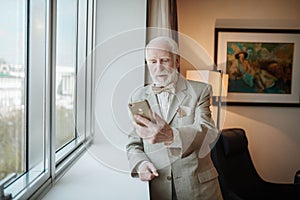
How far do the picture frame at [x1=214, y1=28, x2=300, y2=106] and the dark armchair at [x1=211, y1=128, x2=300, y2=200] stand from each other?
0.63 metres

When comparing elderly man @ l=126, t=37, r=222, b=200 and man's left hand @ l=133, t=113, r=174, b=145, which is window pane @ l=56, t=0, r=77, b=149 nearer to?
elderly man @ l=126, t=37, r=222, b=200

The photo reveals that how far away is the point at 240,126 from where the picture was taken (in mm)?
3229

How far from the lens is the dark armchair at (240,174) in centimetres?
250

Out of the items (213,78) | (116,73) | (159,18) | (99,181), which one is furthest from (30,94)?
(213,78)

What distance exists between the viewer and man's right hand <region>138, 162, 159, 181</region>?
1.30 metres

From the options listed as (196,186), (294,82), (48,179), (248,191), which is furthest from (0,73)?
(294,82)

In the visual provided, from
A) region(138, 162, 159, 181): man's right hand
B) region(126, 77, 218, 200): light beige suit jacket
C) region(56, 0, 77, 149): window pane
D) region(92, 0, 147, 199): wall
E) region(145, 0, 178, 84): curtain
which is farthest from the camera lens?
region(145, 0, 178, 84): curtain

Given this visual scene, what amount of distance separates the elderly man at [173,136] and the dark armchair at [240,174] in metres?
1.08

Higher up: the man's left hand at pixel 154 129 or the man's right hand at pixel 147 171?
the man's left hand at pixel 154 129

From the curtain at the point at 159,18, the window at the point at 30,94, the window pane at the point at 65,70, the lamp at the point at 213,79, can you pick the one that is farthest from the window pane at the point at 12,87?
the lamp at the point at 213,79

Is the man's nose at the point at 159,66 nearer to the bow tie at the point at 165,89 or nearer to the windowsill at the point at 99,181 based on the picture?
the bow tie at the point at 165,89

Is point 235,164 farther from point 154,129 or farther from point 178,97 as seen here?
point 154,129

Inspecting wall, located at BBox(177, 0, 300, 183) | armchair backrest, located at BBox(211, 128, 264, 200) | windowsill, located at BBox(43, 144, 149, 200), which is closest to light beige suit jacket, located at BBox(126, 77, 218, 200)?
windowsill, located at BBox(43, 144, 149, 200)

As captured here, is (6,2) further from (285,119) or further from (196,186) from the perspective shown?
(285,119)
